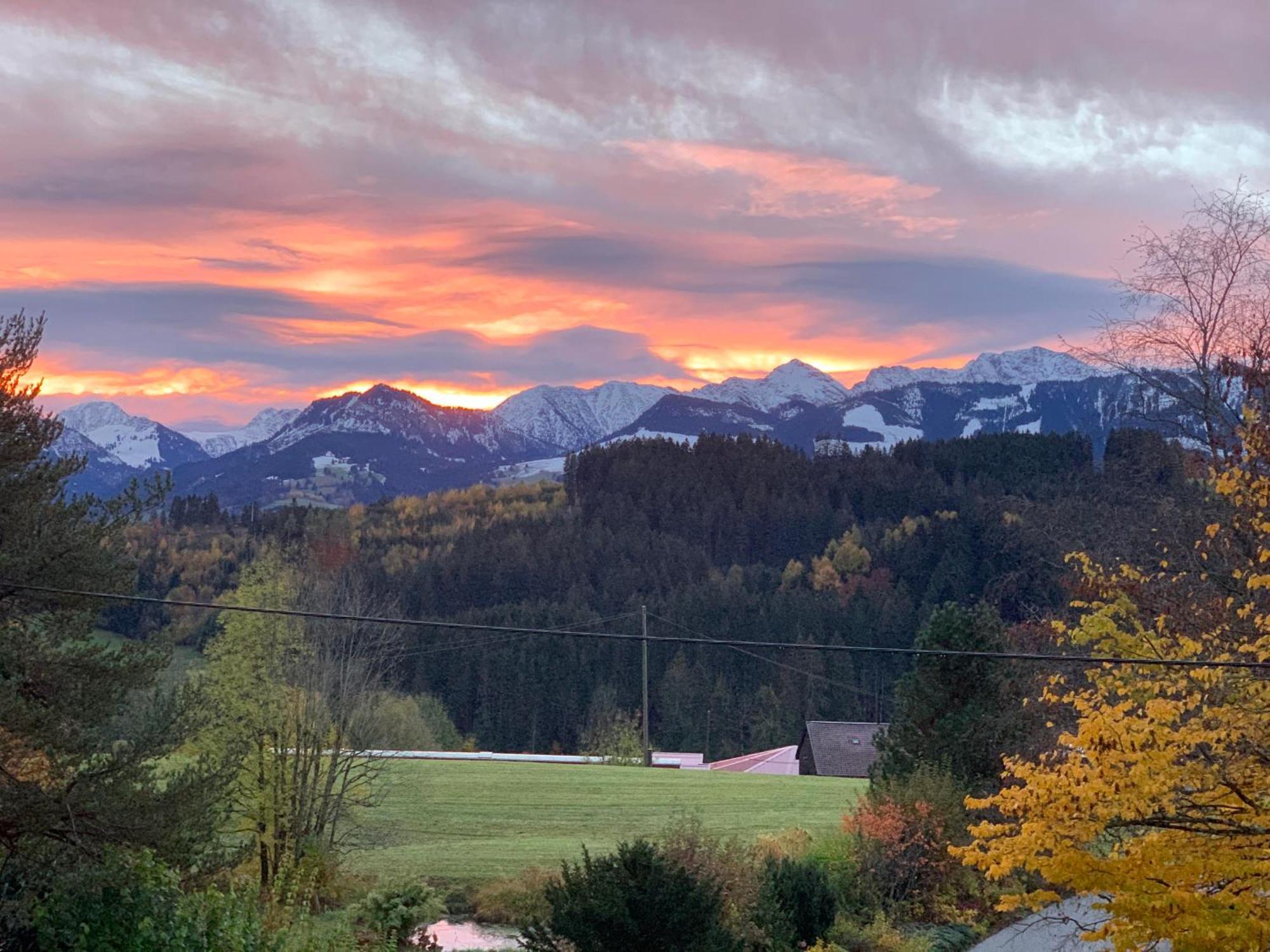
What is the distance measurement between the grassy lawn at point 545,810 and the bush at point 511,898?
129 cm

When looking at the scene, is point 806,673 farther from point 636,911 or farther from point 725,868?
point 636,911

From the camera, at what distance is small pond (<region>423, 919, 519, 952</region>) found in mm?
19203

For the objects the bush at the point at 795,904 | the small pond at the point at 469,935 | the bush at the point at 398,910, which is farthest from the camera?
the small pond at the point at 469,935

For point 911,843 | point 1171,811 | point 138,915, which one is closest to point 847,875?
point 911,843

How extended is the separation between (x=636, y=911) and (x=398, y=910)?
7145 millimetres

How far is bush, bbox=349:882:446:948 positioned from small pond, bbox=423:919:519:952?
42 cm

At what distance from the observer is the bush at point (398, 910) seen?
17.9 metres

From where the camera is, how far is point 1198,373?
708 inches

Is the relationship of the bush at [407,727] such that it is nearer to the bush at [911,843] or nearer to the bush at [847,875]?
the bush at [847,875]

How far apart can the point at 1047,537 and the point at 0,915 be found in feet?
49.4

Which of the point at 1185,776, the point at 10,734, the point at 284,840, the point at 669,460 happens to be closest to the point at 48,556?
the point at 10,734

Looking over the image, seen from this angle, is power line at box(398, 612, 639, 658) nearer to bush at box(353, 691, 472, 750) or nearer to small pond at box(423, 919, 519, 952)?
bush at box(353, 691, 472, 750)

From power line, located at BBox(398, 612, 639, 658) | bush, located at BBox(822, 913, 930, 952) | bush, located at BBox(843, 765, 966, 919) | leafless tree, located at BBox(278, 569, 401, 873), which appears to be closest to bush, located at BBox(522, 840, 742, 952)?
bush, located at BBox(822, 913, 930, 952)

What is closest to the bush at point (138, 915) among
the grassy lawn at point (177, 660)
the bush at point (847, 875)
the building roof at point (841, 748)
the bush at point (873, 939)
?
the grassy lawn at point (177, 660)
